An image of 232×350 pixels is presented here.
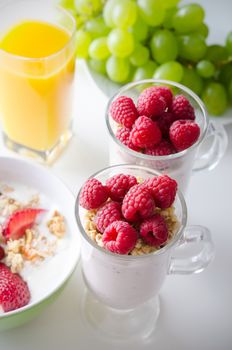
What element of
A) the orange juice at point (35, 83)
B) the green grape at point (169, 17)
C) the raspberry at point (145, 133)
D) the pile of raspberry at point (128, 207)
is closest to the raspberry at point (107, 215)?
the pile of raspberry at point (128, 207)

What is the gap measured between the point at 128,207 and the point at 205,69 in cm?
56

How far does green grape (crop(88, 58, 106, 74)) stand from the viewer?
1345 millimetres

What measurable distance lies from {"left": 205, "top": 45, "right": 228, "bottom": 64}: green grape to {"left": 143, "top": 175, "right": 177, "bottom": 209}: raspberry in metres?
0.55

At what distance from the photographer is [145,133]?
0.95 meters

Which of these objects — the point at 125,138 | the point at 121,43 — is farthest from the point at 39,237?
the point at 121,43

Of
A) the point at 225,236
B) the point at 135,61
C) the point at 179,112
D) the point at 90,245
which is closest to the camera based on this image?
the point at 90,245

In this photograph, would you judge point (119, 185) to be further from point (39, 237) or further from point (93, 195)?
point (39, 237)

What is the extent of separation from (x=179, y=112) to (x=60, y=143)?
37 cm

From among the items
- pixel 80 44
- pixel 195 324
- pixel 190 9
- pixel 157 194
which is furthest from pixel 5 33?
pixel 195 324

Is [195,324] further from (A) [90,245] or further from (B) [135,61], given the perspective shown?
(B) [135,61]

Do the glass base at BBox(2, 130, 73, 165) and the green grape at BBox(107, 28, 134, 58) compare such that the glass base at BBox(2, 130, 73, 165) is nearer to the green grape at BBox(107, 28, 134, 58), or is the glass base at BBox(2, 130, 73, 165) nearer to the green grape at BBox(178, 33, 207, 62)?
the green grape at BBox(107, 28, 134, 58)

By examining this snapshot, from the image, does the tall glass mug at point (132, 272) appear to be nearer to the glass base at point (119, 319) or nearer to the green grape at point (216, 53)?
the glass base at point (119, 319)

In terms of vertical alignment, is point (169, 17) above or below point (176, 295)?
above

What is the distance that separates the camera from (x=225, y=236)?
117 cm
